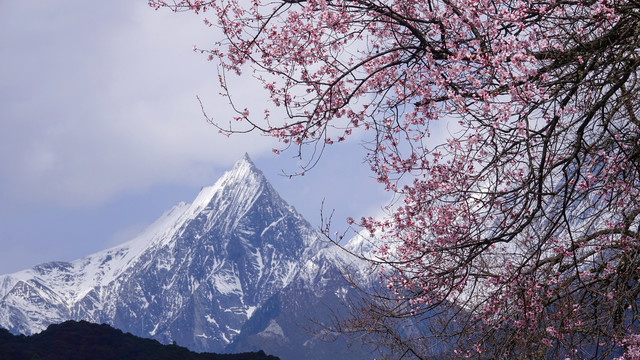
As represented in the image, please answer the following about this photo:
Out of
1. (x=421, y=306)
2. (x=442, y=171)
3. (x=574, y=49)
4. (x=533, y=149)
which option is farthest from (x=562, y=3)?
(x=421, y=306)

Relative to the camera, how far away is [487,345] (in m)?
9.05

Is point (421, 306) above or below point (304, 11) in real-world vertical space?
below

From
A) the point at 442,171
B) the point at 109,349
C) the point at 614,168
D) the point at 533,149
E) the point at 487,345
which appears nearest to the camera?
the point at 533,149

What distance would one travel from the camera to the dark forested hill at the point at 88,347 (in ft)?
179

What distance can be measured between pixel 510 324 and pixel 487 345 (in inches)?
28.9

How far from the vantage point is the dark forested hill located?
54594mm

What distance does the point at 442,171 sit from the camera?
7.89m

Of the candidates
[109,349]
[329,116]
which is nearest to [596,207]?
[329,116]

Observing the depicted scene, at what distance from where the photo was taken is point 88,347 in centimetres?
6600

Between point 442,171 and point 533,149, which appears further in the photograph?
point 442,171

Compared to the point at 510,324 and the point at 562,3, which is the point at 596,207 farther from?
the point at 562,3

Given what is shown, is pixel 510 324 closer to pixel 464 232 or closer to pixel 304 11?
pixel 464 232

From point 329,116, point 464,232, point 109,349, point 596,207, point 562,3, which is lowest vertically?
point 464,232

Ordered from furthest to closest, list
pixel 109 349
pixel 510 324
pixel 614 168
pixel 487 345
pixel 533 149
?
pixel 109 349 → pixel 487 345 → pixel 510 324 → pixel 614 168 → pixel 533 149
